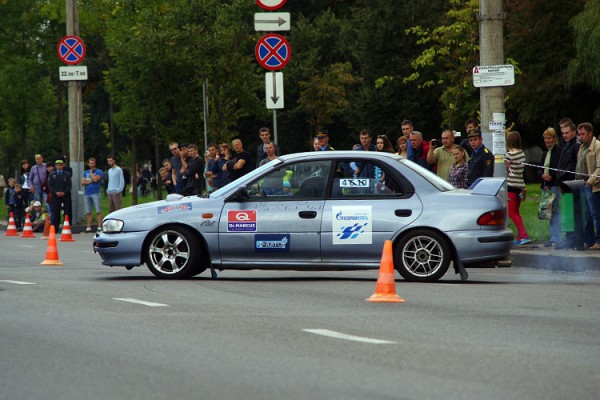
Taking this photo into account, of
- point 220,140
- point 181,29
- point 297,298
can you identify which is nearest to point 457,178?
point 297,298

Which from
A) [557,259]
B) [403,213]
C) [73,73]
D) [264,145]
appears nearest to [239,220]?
[403,213]

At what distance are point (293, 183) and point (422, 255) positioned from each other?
1.70 metres

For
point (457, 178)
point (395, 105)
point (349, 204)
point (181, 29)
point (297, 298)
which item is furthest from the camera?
point (395, 105)

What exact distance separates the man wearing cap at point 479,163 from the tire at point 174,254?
505 centimetres

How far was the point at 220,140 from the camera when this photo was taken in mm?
37719

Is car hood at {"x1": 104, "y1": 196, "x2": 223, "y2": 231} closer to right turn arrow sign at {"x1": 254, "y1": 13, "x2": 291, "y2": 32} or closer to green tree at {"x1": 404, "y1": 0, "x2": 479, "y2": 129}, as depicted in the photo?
right turn arrow sign at {"x1": 254, "y1": 13, "x2": 291, "y2": 32}

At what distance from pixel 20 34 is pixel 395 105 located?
22.2 meters

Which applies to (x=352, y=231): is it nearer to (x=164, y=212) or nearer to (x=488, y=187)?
(x=488, y=187)

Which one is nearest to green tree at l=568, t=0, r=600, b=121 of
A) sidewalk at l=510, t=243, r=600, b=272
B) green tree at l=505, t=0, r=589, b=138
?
green tree at l=505, t=0, r=589, b=138

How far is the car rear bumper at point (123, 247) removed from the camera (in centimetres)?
1543

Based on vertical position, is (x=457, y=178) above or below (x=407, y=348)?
above

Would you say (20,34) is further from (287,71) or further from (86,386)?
(86,386)

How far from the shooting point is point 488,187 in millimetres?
15195

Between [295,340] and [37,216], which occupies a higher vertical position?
[37,216]
